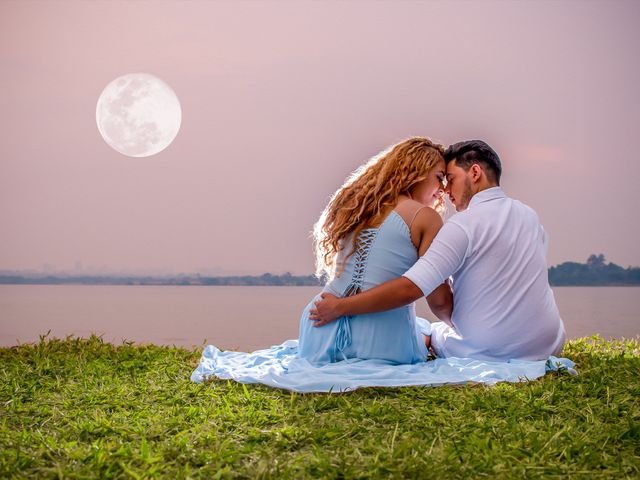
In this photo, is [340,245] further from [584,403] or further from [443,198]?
[584,403]

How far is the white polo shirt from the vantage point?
3887 mm

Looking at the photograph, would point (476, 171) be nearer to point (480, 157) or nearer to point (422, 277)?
point (480, 157)

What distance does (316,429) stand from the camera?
2697mm

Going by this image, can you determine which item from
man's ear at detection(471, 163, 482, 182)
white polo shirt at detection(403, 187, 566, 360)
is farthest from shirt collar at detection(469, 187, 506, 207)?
man's ear at detection(471, 163, 482, 182)

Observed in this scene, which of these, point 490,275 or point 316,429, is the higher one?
point 490,275

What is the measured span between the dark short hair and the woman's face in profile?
13cm

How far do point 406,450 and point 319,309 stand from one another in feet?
5.21

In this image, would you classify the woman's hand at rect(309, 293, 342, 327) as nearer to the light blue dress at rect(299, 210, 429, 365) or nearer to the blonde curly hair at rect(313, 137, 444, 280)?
the light blue dress at rect(299, 210, 429, 365)

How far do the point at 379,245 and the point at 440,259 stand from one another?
0.40 metres

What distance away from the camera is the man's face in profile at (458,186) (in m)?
4.10

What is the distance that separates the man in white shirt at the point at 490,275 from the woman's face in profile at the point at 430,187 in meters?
0.11

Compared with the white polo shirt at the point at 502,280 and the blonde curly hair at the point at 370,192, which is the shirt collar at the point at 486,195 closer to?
the white polo shirt at the point at 502,280

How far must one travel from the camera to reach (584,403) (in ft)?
10.3

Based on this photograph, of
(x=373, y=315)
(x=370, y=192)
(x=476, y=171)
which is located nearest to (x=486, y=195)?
(x=476, y=171)
